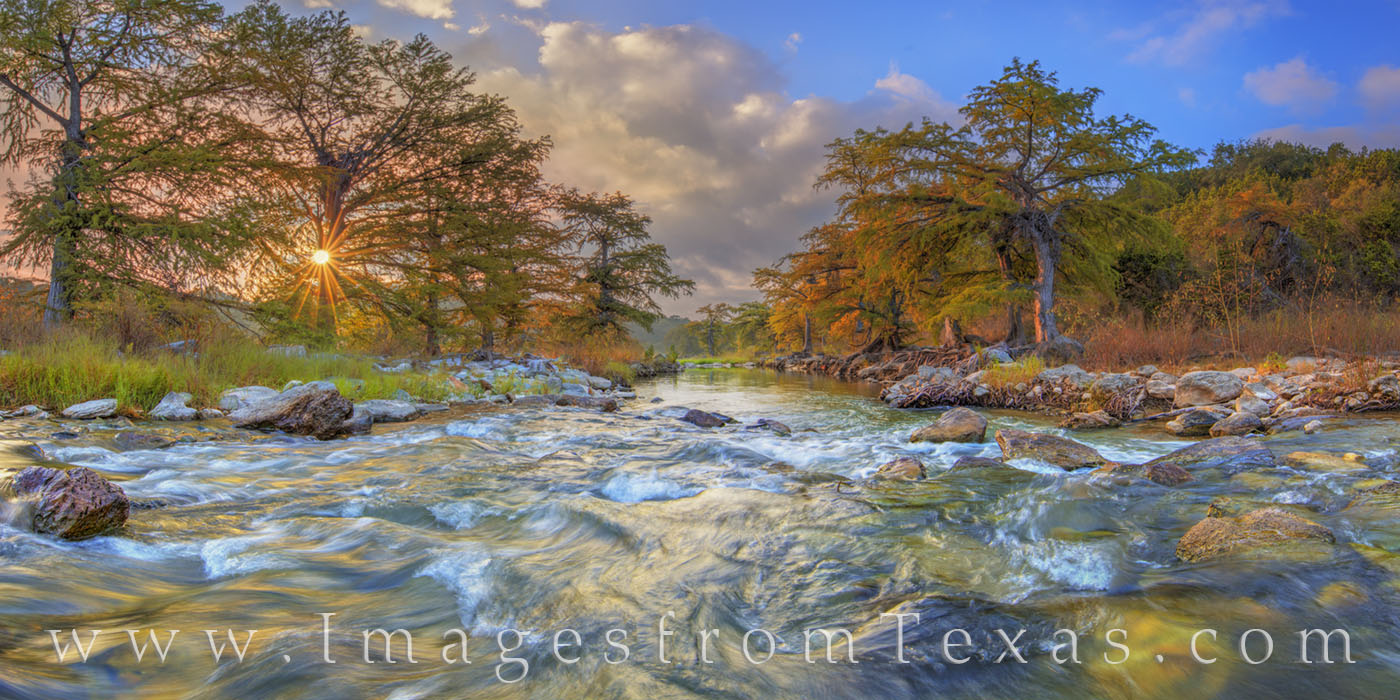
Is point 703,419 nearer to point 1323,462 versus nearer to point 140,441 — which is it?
point 140,441

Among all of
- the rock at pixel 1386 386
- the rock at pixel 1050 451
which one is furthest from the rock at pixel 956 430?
the rock at pixel 1386 386

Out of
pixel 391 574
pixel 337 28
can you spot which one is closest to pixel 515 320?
pixel 337 28

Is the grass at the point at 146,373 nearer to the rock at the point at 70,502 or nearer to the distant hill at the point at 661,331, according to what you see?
the rock at the point at 70,502

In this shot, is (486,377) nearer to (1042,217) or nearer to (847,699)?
(847,699)

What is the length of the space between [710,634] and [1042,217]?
17315 millimetres

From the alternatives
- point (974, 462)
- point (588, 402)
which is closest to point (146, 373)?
point (588, 402)

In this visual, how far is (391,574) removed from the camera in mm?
2486

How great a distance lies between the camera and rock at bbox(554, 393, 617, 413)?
10298mm

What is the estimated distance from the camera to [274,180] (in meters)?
13.2

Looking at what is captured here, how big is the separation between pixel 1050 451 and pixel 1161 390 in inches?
215

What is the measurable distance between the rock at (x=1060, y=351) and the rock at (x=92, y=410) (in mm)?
16505

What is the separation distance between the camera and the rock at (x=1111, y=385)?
842cm

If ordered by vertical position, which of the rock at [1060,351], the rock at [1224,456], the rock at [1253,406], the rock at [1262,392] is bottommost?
the rock at [1224,456]

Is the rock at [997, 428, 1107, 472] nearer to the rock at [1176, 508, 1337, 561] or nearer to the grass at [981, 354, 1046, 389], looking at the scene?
the rock at [1176, 508, 1337, 561]
